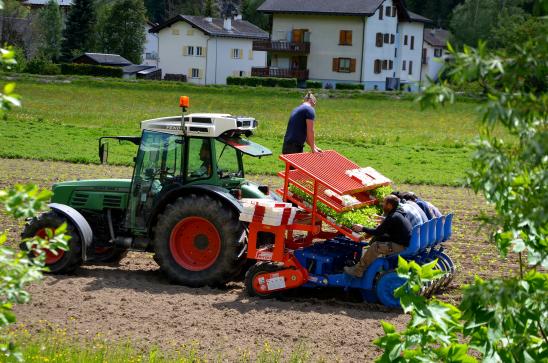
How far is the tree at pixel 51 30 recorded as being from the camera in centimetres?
8750

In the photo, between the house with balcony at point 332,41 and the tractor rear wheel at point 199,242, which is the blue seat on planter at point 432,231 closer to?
the tractor rear wheel at point 199,242

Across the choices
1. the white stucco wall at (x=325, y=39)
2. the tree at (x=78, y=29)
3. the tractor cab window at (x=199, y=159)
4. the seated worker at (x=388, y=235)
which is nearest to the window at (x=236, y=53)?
the white stucco wall at (x=325, y=39)

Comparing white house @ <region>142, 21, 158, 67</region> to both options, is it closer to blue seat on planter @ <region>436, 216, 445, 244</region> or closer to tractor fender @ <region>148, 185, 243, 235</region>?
tractor fender @ <region>148, 185, 243, 235</region>

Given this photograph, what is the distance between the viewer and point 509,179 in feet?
14.0

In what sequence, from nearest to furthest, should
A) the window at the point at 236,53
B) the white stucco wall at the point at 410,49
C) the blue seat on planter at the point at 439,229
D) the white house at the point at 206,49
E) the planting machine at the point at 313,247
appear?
the planting machine at the point at 313,247 → the blue seat on planter at the point at 439,229 → the white house at the point at 206,49 → the window at the point at 236,53 → the white stucco wall at the point at 410,49

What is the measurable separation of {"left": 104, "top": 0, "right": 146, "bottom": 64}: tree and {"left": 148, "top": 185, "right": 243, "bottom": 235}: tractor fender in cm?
7920

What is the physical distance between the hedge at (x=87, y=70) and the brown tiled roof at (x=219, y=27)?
503 inches

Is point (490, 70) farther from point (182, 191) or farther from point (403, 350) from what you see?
point (182, 191)

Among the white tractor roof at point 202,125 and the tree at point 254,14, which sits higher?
the tree at point 254,14

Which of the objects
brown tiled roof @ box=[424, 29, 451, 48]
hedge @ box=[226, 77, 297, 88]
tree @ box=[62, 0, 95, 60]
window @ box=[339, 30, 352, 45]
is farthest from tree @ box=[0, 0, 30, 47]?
brown tiled roof @ box=[424, 29, 451, 48]

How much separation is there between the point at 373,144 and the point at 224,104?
73.6ft

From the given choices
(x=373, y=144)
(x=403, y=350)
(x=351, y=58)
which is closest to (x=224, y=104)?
(x=373, y=144)

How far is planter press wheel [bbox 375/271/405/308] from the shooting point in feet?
33.9

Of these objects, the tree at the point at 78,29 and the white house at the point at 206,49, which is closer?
the white house at the point at 206,49
